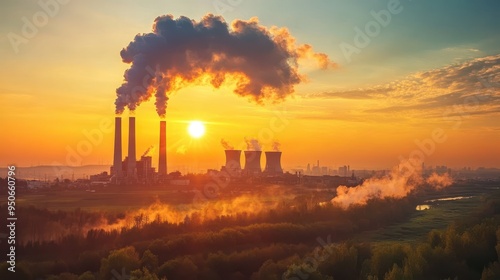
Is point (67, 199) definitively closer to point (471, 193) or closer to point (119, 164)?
point (119, 164)

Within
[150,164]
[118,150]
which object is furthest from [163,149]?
[150,164]

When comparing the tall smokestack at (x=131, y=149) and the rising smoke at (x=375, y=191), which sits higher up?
the tall smokestack at (x=131, y=149)

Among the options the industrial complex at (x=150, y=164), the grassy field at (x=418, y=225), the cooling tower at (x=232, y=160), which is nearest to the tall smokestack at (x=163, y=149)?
the industrial complex at (x=150, y=164)

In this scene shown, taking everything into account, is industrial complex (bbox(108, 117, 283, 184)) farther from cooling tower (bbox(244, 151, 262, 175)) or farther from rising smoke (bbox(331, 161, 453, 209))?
rising smoke (bbox(331, 161, 453, 209))

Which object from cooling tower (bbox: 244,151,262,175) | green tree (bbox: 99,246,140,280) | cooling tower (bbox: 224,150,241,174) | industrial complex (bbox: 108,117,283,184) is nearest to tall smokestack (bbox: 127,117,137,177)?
industrial complex (bbox: 108,117,283,184)

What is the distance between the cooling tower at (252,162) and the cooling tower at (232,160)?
230cm

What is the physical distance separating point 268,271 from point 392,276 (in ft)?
31.6

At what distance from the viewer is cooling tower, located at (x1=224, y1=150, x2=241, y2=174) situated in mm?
95375

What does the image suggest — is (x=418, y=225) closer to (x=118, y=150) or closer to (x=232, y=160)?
(x=232, y=160)

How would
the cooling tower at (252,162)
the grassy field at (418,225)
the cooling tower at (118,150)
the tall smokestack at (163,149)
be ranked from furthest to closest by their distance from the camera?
the cooling tower at (252,162), the tall smokestack at (163,149), the cooling tower at (118,150), the grassy field at (418,225)

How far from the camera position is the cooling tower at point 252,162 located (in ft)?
331

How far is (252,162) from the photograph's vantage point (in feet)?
331

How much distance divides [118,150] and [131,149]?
8.23 feet

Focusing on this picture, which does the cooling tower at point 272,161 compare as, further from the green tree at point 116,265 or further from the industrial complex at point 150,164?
the green tree at point 116,265
